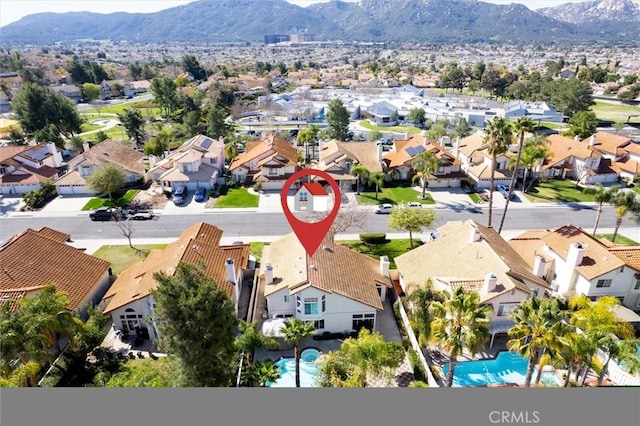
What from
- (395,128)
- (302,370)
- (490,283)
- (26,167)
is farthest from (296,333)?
(395,128)

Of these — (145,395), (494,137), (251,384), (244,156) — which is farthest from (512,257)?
(244,156)

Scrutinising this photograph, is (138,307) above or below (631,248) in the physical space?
below

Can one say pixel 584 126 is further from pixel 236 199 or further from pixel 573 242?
pixel 236 199

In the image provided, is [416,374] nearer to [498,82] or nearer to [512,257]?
[512,257]

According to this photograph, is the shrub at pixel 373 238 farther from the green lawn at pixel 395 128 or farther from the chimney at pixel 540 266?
the green lawn at pixel 395 128

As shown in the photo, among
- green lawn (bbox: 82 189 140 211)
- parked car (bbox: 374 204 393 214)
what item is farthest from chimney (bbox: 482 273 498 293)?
green lawn (bbox: 82 189 140 211)

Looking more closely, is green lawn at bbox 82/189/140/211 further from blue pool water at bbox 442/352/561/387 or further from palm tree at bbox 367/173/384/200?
blue pool water at bbox 442/352/561/387

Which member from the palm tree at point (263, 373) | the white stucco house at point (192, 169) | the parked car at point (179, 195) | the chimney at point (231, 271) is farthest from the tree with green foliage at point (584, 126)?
the palm tree at point (263, 373)
